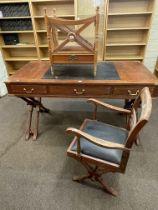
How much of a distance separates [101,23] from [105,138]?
230cm

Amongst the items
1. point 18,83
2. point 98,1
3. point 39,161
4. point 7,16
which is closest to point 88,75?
point 18,83

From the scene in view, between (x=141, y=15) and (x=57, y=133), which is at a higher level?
(x=141, y=15)

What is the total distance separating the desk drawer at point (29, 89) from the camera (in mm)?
1480

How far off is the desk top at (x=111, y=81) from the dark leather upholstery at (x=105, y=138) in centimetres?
43

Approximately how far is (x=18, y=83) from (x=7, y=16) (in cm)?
210

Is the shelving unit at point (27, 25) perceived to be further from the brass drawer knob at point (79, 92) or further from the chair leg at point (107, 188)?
the chair leg at point (107, 188)

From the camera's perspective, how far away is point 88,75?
1543 mm

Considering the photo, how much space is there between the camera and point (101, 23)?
2.66 meters

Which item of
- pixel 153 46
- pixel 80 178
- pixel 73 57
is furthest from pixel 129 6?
pixel 80 178

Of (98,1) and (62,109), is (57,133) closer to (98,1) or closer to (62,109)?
(62,109)

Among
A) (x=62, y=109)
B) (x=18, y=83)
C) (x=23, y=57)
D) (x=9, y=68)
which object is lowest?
(x=62, y=109)

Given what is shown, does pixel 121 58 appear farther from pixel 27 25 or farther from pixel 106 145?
pixel 106 145

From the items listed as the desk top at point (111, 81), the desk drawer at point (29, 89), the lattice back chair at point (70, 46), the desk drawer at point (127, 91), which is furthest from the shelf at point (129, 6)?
the desk drawer at point (29, 89)

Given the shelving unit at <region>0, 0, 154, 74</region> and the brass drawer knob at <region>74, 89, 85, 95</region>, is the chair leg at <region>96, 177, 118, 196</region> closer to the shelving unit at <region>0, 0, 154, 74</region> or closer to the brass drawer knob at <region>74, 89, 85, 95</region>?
the brass drawer knob at <region>74, 89, 85, 95</region>
